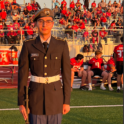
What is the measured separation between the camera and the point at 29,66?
3408 mm

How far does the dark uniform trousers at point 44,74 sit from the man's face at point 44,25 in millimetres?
142

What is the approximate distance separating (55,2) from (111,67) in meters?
14.8

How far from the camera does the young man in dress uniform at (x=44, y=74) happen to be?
334 cm

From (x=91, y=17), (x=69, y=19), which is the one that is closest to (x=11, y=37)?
(x=69, y=19)

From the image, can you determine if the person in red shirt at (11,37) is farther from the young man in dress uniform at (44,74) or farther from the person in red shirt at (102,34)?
the young man in dress uniform at (44,74)

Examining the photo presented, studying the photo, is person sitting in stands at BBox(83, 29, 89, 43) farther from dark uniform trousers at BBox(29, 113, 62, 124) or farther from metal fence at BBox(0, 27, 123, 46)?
dark uniform trousers at BBox(29, 113, 62, 124)

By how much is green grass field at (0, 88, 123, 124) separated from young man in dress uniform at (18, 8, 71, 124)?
306 centimetres

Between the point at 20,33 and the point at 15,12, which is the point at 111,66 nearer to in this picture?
the point at 20,33

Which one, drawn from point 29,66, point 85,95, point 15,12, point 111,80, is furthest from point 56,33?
point 29,66

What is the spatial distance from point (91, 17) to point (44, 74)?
20.2 m

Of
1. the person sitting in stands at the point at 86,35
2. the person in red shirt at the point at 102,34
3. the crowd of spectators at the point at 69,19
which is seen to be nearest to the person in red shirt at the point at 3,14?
the crowd of spectators at the point at 69,19

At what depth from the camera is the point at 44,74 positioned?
11.0 ft

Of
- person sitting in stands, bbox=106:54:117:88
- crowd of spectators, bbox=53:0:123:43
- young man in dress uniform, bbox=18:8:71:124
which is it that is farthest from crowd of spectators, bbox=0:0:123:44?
young man in dress uniform, bbox=18:8:71:124

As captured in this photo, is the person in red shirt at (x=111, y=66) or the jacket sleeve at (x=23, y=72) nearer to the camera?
the jacket sleeve at (x=23, y=72)
